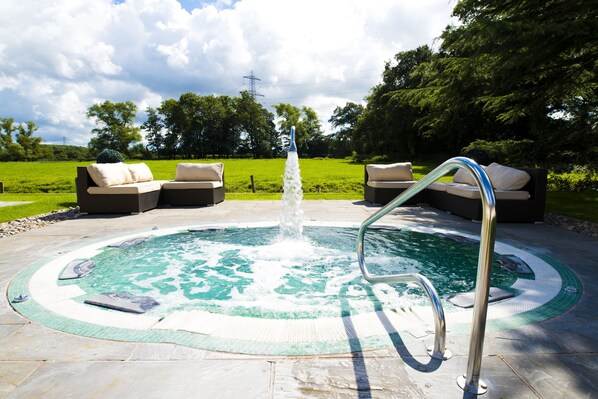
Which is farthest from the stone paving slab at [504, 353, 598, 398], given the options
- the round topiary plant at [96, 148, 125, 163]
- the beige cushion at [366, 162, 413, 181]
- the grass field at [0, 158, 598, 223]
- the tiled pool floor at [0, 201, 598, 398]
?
the round topiary plant at [96, 148, 125, 163]

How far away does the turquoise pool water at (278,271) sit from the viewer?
2.93 metres

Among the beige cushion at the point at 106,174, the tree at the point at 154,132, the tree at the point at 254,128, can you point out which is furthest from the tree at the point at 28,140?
the beige cushion at the point at 106,174

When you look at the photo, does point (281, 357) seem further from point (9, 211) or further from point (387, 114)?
point (387, 114)

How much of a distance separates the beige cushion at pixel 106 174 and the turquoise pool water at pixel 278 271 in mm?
2705

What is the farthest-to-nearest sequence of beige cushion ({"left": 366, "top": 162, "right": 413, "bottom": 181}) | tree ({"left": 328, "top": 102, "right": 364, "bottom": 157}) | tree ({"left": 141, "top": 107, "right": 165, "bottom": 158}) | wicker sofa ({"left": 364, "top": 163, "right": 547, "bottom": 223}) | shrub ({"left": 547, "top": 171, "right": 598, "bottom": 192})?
tree ({"left": 328, "top": 102, "right": 364, "bottom": 157})
tree ({"left": 141, "top": 107, "right": 165, "bottom": 158})
shrub ({"left": 547, "top": 171, "right": 598, "bottom": 192})
beige cushion ({"left": 366, "top": 162, "right": 413, "bottom": 181})
wicker sofa ({"left": 364, "top": 163, "right": 547, "bottom": 223})

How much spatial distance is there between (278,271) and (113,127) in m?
Answer: 54.4

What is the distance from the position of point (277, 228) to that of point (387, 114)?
25.3 metres

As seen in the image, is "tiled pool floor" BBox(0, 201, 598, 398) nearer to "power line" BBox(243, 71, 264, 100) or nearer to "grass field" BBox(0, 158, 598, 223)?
"grass field" BBox(0, 158, 598, 223)

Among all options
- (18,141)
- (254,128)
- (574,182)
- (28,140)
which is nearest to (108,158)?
(574,182)

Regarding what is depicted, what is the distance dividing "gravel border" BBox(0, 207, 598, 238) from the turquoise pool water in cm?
227

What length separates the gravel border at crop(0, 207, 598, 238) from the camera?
548 cm

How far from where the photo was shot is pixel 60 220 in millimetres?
6488

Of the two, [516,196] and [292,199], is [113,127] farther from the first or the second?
[516,196]

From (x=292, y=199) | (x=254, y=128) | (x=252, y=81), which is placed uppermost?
(x=252, y=81)
